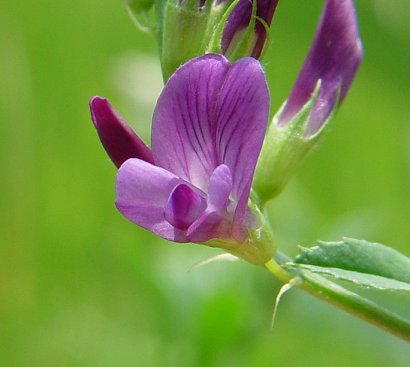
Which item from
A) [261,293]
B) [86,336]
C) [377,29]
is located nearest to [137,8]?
[261,293]

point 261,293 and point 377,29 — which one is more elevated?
point 377,29

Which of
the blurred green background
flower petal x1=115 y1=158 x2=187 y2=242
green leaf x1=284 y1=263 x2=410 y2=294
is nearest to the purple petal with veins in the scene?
flower petal x1=115 y1=158 x2=187 y2=242

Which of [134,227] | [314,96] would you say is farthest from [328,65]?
[134,227]

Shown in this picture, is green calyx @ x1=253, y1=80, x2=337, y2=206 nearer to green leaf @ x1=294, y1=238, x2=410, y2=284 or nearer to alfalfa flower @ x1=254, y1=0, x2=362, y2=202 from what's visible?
alfalfa flower @ x1=254, y1=0, x2=362, y2=202

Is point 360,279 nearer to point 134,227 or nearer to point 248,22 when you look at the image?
point 248,22

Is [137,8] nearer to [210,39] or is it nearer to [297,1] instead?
[210,39]

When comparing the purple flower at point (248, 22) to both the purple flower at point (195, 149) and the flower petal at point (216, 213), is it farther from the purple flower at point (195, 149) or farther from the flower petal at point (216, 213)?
the flower petal at point (216, 213)
